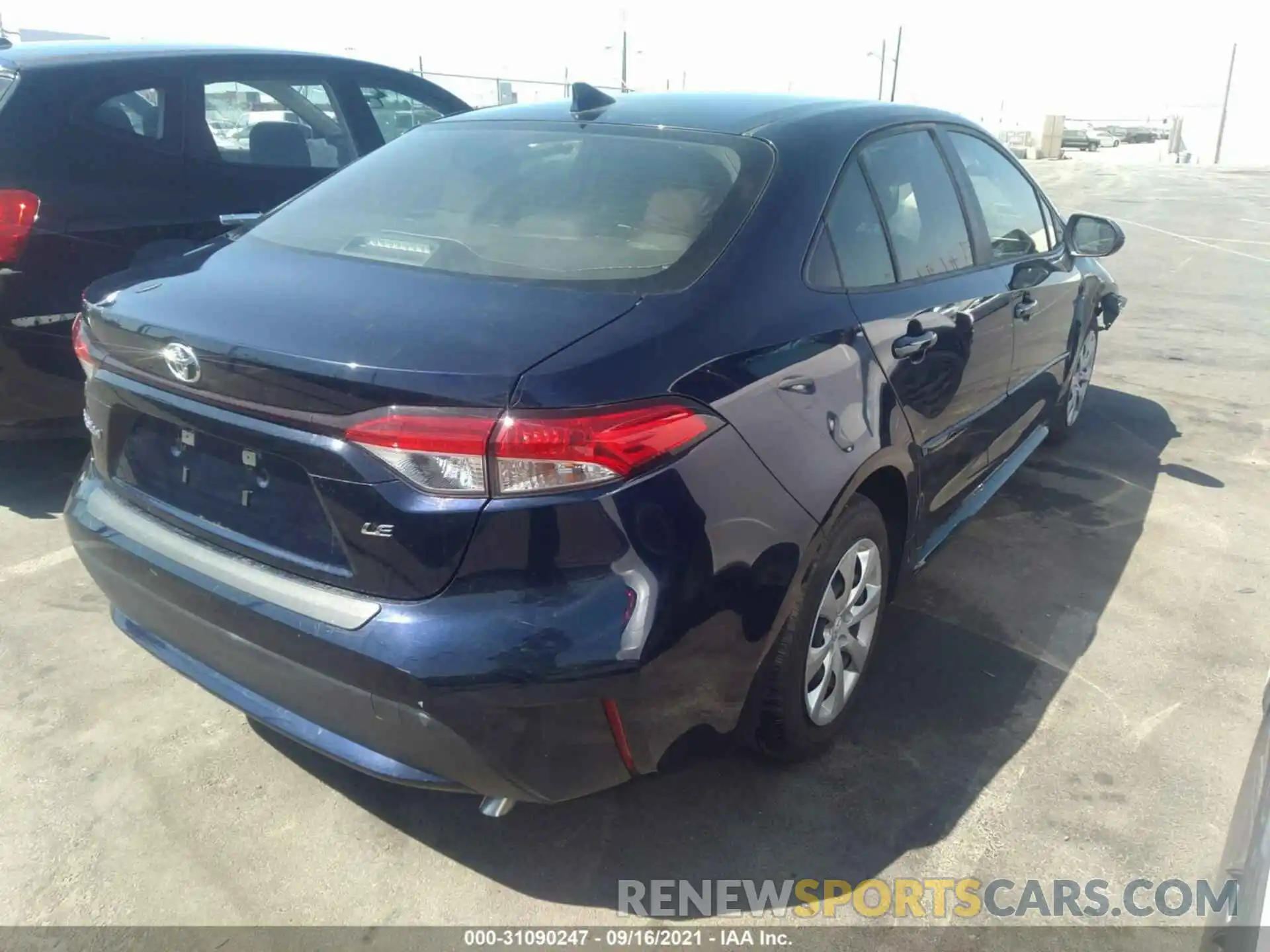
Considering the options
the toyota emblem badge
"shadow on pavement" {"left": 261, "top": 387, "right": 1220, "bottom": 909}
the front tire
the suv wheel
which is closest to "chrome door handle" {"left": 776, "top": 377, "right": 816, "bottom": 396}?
the suv wheel

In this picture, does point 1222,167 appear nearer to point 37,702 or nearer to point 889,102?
point 889,102

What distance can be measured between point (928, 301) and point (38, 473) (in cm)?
403

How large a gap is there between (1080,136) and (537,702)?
56110mm

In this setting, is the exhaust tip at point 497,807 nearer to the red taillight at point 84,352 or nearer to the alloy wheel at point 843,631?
the alloy wheel at point 843,631

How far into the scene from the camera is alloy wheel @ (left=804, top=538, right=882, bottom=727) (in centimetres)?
256

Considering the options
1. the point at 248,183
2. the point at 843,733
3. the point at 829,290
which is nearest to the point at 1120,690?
the point at 843,733

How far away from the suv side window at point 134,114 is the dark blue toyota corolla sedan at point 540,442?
1.81 m

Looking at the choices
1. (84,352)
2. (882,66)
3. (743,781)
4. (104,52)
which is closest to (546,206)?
(84,352)

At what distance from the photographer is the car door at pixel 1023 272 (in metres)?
3.59

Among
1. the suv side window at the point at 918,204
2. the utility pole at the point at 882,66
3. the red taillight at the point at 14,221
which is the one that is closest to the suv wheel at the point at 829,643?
the suv side window at the point at 918,204

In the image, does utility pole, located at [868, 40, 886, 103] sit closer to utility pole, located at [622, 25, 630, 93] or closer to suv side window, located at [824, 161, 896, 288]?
utility pole, located at [622, 25, 630, 93]

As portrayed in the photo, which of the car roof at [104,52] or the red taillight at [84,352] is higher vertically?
the car roof at [104,52]

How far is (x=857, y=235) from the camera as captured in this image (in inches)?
106

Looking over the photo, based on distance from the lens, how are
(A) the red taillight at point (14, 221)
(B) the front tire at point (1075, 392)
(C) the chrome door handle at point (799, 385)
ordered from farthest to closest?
(B) the front tire at point (1075, 392) < (A) the red taillight at point (14, 221) < (C) the chrome door handle at point (799, 385)
